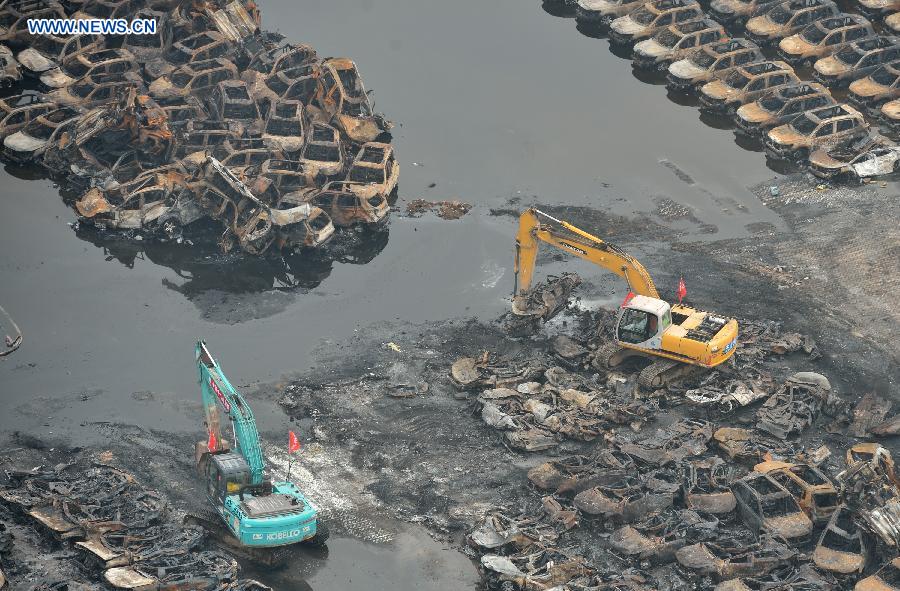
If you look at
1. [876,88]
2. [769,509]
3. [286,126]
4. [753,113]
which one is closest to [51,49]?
[286,126]

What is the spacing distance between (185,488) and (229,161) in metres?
14.4

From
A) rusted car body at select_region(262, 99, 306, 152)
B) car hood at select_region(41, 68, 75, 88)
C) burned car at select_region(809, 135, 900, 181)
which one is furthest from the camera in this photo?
car hood at select_region(41, 68, 75, 88)

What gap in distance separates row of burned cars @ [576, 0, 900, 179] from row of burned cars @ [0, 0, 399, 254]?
1239 cm

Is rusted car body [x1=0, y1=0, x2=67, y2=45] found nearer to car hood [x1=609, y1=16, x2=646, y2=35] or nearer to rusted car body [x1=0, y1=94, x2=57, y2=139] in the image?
rusted car body [x1=0, y1=94, x2=57, y2=139]

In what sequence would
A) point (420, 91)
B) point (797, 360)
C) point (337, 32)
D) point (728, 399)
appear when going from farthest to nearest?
point (337, 32) → point (420, 91) → point (797, 360) → point (728, 399)

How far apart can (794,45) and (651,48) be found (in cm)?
564

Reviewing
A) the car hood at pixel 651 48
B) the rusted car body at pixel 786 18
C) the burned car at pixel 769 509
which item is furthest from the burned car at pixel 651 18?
the burned car at pixel 769 509

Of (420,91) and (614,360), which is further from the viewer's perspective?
(420,91)

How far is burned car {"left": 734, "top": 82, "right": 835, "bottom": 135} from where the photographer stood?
146ft

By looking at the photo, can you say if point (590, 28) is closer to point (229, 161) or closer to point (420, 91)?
point (420, 91)

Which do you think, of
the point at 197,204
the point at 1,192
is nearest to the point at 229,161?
the point at 197,204

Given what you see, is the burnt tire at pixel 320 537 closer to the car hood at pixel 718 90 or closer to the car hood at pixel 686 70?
the car hood at pixel 718 90

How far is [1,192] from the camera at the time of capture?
138 ft

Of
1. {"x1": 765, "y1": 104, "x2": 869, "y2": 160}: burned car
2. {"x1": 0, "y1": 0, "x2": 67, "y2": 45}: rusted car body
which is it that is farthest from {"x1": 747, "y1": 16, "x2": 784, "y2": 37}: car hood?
{"x1": 0, "y1": 0, "x2": 67, "y2": 45}: rusted car body
